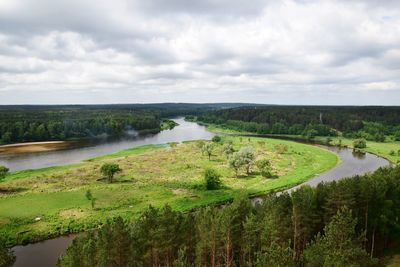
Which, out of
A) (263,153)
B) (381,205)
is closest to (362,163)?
(263,153)

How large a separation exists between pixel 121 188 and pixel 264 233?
46198mm

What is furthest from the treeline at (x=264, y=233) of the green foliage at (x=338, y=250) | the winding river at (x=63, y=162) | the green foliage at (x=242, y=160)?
the green foliage at (x=242, y=160)

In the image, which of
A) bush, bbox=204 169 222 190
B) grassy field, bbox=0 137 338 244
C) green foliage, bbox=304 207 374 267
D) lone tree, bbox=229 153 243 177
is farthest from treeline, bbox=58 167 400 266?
lone tree, bbox=229 153 243 177

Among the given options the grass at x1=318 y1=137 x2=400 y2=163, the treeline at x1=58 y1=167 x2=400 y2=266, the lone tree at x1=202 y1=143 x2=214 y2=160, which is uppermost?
the treeline at x1=58 y1=167 x2=400 y2=266

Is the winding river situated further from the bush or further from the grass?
the bush

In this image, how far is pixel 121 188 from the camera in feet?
229

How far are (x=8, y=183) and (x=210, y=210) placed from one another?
5984cm

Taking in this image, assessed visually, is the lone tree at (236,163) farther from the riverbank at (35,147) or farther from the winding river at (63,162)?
the riverbank at (35,147)

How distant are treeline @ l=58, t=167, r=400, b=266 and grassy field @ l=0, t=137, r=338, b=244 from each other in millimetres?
23257

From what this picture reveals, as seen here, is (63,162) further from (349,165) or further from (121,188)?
(349,165)

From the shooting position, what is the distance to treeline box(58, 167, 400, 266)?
25.2 m

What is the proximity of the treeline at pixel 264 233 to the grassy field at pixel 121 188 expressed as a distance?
76.3 ft

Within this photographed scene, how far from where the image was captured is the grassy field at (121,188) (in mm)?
51469

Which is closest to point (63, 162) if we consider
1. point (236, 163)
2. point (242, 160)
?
point (236, 163)
